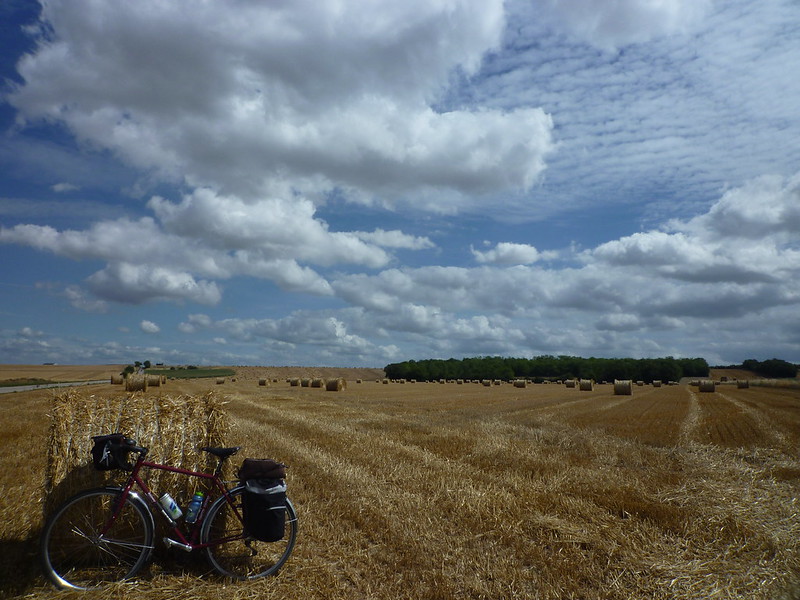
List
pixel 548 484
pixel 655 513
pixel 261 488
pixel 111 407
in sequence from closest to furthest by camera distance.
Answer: pixel 261 488
pixel 111 407
pixel 655 513
pixel 548 484

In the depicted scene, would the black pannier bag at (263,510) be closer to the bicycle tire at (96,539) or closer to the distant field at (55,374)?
the bicycle tire at (96,539)

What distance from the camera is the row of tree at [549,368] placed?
120 m

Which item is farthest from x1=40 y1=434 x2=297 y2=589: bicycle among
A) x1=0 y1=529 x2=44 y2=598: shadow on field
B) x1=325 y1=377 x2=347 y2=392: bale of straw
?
x1=325 y1=377 x2=347 y2=392: bale of straw

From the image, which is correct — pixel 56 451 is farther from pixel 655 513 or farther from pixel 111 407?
pixel 655 513

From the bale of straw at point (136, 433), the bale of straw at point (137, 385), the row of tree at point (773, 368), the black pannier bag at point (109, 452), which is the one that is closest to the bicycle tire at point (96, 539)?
the black pannier bag at point (109, 452)

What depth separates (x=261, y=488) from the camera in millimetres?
5613

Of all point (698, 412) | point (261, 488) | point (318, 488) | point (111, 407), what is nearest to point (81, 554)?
point (111, 407)

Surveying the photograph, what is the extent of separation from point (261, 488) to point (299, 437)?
864 cm

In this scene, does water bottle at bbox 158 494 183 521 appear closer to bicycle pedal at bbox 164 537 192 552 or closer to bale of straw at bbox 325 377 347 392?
bicycle pedal at bbox 164 537 192 552

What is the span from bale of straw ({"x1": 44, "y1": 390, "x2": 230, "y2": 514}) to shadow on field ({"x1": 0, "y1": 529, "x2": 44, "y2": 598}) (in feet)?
1.68

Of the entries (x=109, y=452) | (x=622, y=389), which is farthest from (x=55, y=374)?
(x=109, y=452)

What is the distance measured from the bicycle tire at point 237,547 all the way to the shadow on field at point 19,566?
5.20 feet

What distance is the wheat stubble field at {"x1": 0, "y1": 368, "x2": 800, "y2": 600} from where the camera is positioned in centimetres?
557

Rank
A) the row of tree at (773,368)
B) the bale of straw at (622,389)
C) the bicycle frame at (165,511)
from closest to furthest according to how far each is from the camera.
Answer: the bicycle frame at (165,511) → the bale of straw at (622,389) → the row of tree at (773,368)
